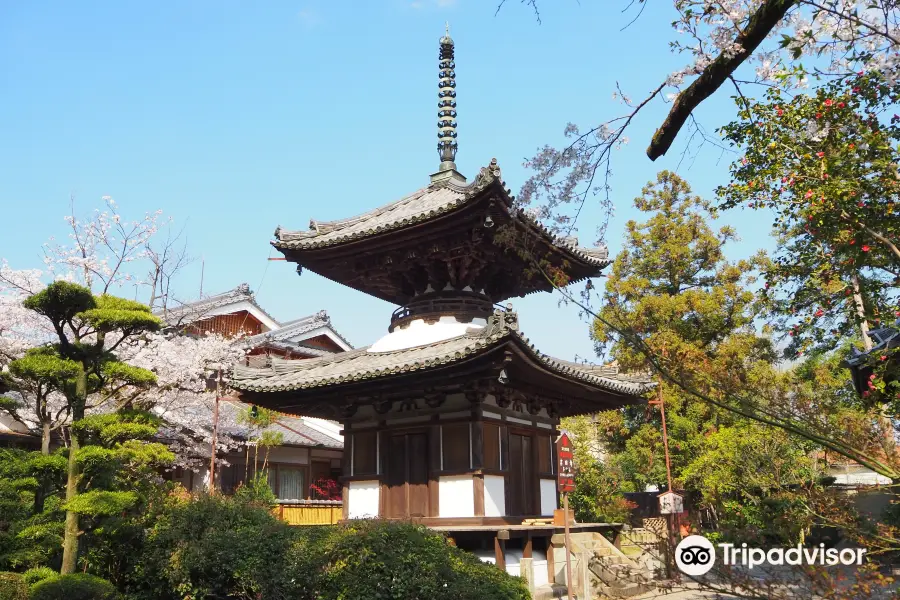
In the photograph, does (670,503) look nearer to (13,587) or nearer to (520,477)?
(520,477)

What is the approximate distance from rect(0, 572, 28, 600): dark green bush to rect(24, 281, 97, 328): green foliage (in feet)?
12.5

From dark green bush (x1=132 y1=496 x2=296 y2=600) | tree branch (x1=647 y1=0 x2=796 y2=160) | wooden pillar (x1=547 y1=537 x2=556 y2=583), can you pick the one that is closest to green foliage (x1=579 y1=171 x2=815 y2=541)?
wooden pillar (x1=547 y1=537 x2=556 y2=583)

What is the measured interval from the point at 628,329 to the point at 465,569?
22.9 ft

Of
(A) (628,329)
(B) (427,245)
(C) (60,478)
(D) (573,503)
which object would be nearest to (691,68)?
(A) (628,329)

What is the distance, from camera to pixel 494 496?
42.3 feet

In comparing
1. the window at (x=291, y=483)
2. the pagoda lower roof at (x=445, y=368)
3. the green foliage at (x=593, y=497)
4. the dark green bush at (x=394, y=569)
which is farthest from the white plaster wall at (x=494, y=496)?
the window at (x=291, y=483)

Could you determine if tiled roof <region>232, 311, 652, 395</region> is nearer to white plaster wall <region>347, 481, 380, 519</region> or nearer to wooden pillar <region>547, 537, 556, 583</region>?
white plaster wall <region>347, 481, 380, 519</region>

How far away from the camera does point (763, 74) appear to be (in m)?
5.44

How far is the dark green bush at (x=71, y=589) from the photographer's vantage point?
10039 millimetres

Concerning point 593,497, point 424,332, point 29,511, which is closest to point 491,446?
point 424,332

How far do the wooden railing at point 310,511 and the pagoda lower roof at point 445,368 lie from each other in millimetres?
7469

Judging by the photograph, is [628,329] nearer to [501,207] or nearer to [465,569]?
[465,569]

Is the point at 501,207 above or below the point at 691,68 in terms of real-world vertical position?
above

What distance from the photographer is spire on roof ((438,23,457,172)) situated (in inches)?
639
